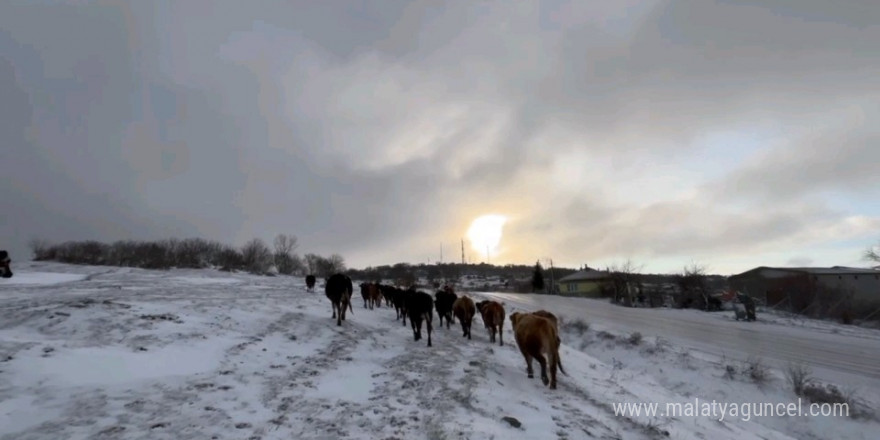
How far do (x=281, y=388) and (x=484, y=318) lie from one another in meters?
9.67

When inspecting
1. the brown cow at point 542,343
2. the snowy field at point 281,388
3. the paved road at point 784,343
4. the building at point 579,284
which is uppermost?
the building at point 579,284

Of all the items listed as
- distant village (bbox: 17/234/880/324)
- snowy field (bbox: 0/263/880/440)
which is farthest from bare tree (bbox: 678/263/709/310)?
snowy field (bbox: 0/263/880/440)

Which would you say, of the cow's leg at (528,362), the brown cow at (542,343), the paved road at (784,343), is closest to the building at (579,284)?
the paved road at (784,343)

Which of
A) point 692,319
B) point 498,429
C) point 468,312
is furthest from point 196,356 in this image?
point 692,319

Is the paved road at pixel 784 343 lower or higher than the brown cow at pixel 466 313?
lower

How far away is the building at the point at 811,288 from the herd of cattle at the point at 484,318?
153ft

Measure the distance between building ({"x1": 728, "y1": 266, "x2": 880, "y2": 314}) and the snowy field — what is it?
4293 centimetres

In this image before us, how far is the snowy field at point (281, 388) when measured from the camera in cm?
545

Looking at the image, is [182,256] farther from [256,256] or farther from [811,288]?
[811,288]

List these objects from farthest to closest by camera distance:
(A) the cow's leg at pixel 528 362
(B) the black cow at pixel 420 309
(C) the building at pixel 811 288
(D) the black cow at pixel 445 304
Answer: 1. (C) the building at pixel 811 288
2. (D) the black cow at pixel 445 304
3. (B) the black cow at pixel 420 309
4. (A) the cow's leg at pixel 528 362

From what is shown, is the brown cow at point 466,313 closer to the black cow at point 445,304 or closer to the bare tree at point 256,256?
the black cow at point 445,304

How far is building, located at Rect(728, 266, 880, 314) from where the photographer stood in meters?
45.5

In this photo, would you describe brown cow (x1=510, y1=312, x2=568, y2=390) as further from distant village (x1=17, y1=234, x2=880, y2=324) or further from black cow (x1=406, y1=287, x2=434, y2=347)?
distant village (x1=17, y1=234, x2=880, y2=324)

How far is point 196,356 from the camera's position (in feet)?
27.3
